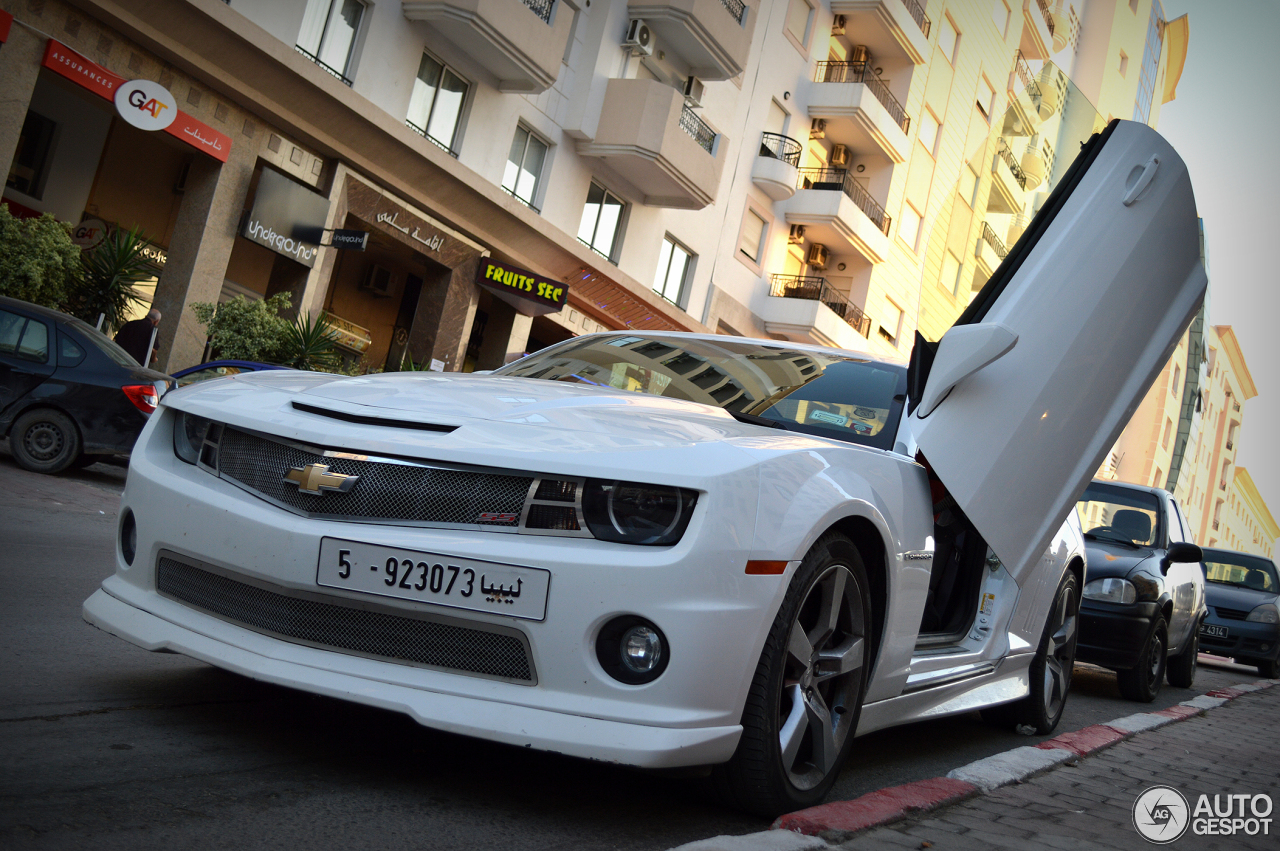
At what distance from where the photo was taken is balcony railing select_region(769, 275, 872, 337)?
1204 inches

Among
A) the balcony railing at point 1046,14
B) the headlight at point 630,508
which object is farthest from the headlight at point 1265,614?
the balcony railing at point 1046,14

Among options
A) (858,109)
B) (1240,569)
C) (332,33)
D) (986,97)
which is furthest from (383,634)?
(986,97)

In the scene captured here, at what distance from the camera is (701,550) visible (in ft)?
8.63

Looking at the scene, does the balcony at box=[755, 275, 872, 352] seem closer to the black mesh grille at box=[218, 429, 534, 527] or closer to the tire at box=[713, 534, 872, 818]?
the tire at box=[713, 534, 872, 818]

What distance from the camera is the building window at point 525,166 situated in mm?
20328

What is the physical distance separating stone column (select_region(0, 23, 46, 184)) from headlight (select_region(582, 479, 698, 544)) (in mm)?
13104

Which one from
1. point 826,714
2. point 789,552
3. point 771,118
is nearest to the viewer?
point 789,552

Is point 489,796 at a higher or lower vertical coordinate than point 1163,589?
lower

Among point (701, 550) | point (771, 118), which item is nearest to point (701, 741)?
point (701, 550)

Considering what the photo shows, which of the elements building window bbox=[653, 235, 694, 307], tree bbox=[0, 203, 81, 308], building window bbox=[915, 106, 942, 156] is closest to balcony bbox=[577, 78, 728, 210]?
building window bbox=[653, 235, 694, 307]

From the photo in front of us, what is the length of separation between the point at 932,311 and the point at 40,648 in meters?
4.47

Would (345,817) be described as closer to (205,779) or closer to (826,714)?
(205,779)

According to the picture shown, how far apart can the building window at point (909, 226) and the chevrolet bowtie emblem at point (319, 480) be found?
33.7m

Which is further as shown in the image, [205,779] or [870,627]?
[870,627]
